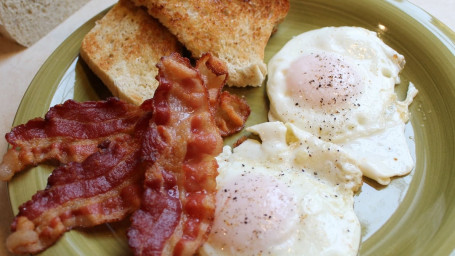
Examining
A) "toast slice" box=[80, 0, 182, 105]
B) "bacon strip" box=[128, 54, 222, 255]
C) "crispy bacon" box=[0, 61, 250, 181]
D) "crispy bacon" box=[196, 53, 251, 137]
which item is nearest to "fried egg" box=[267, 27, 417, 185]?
"crispy bacon" box=[196, 53, 251, 137]

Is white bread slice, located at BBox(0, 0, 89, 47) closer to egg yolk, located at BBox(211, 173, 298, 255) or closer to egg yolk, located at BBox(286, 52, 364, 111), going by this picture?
egg yolk, located at BBox(286, 52, 364, 111)

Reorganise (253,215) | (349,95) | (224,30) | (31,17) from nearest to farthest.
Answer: (253,215)
(349,95)
(224,30)
(31,17)

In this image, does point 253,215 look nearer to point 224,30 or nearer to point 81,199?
point 81,199

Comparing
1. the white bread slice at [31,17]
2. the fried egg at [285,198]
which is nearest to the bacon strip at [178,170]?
Result: the fried egg at [285,198]

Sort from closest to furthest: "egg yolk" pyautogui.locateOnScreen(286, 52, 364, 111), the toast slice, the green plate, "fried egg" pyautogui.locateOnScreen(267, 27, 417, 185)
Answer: the green plate, "fried egg" pyautogui.locateOnScreen(267, 27, 417, 185), "egg yolk" pyautogui.locateOnScreen(286, 52, 364, 111), the toast slice

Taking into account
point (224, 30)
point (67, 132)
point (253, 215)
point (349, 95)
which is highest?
point (224, 30)

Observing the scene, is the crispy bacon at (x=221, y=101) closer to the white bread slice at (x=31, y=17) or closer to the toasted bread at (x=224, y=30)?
the toasted bread at (x=224, y=30)

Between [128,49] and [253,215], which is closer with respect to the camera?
[253,215]

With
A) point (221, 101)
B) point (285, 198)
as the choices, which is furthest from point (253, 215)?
point (221, 101)
